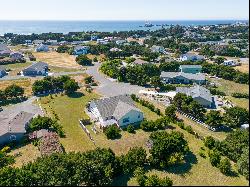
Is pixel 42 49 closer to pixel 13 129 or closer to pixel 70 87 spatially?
pixel 70 87

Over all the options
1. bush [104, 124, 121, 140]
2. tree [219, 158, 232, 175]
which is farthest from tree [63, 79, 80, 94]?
tree [219, 158, 232, 175]

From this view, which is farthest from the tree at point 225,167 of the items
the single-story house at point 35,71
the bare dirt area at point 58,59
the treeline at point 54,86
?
the bare dirt area at point 58,59

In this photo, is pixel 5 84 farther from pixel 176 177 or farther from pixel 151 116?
pixel 176 177

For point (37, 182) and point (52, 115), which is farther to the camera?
point (52, 115)

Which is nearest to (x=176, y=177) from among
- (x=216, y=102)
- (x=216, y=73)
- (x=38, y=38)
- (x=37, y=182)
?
(x=37, y=182)

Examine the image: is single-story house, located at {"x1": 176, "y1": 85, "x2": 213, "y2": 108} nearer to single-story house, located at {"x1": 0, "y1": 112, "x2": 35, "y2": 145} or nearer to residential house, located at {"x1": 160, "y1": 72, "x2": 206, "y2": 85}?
residential house, located at {"x1": 160, "y1": 72, "x2": 206, "y2": 85}

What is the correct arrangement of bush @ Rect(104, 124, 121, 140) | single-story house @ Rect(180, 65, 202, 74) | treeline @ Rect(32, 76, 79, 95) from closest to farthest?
bush @ Rect(104, 124, 121, 140) → treeline @ Rect(32, 76, 79, 95) → single-story house @ Rect(180, 65, 202, 74)

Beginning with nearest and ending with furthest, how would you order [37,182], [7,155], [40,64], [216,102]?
1. [37,182]
2. [7,155]
3. [216,102]
4. [40,64]
